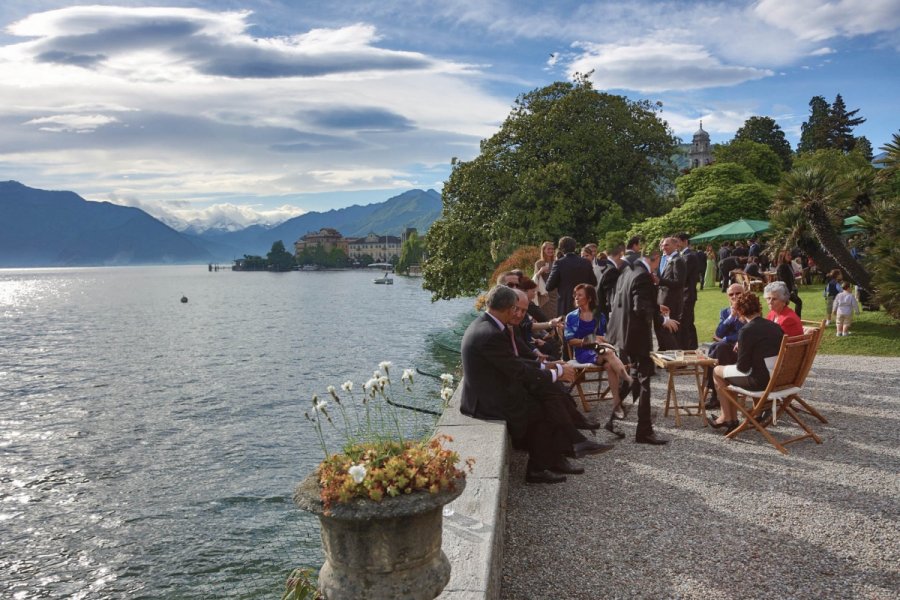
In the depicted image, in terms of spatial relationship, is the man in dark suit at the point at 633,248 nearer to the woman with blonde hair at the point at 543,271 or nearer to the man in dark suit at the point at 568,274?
the man in dark suit at the point at 568,274

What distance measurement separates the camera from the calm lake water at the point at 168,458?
33.2ft

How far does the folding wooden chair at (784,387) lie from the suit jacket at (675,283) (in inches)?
117

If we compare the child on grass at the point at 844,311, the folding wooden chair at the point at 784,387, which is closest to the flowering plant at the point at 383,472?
the folding wooden chair at the point at 784,387

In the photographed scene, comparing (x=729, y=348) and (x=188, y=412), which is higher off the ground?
(x=729, y=348)

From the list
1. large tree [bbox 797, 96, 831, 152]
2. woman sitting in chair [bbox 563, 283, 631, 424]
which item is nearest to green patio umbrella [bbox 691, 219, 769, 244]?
woman sitting in chair [bbox 563, 283, 631, 424]

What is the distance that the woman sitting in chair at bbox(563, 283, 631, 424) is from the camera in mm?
8172

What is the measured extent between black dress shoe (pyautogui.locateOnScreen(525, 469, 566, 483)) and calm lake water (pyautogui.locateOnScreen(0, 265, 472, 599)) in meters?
4.50

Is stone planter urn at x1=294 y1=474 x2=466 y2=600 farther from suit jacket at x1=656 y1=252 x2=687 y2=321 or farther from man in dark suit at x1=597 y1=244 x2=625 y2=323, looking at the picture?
suit jacket at x1=656 y1=252 x2=687 y2=321

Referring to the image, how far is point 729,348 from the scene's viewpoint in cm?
863

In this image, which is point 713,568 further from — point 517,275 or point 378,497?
point 517,275

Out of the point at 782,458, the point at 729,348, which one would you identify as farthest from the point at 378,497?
the point at 729,348

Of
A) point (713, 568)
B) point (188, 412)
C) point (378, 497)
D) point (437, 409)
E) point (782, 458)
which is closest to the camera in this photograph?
point (378, 497)

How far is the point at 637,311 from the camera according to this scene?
24.3ft

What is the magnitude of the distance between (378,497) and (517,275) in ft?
18.8
